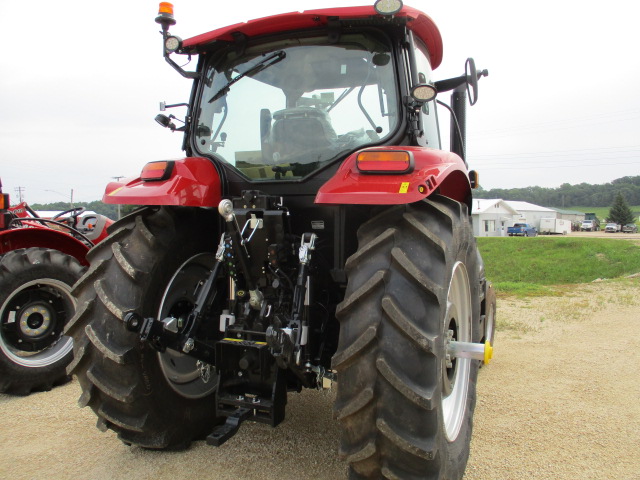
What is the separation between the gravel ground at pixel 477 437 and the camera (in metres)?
2.77

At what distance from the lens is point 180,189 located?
2.69m

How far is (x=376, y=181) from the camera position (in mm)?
2211

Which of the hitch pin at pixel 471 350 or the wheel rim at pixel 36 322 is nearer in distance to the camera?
the hitch pin at pixel 471 350

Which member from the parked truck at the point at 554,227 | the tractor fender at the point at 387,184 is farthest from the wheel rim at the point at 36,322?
the parked truck at the point at 554,227

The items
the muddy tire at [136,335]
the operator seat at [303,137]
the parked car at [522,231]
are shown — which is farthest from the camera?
the parked car at [522,231]

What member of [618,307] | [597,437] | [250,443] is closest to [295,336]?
[250,443]

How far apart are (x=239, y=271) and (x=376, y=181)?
98 cm

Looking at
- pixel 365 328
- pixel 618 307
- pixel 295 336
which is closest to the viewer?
pixel 365 328

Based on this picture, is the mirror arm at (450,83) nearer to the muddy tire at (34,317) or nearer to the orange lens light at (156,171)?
the orange lens light at (156,171)

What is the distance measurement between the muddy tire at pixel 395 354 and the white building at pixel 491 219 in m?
55.3

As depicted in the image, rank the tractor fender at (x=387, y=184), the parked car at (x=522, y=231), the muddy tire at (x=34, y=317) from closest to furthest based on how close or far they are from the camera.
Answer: the tractor fender at (x=387, y=184), the muddy tire at (x=34, y=317), the parked car at (x=522, y=231)

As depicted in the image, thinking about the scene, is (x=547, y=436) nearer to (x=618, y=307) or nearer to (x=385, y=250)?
(x=385, y=250)

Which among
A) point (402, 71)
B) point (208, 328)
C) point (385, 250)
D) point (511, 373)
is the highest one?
point (402, 71)

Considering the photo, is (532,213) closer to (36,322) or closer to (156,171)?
(36,322)
